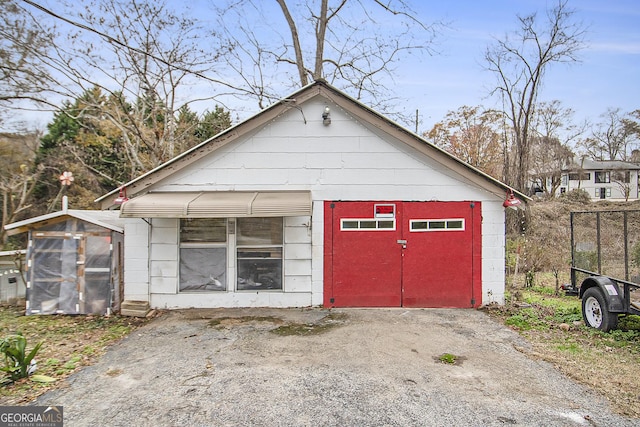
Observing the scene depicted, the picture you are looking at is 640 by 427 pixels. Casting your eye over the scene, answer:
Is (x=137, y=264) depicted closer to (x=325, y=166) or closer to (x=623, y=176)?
(x=325, y=166)

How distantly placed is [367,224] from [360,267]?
94 cm

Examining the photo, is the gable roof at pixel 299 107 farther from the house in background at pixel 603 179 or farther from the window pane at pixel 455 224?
the house in background at pixel 603 179

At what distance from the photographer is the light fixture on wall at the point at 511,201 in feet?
24.6

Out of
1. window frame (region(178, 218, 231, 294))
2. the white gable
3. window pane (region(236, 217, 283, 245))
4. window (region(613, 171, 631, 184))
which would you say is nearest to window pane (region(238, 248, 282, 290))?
window pane (region(236, 217, 283, 245))

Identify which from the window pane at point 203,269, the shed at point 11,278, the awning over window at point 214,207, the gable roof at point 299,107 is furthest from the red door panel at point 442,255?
the shed at point 11,278

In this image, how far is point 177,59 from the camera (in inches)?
610

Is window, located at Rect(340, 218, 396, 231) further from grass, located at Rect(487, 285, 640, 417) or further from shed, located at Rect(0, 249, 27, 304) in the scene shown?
shed, located at Rect(0, 249, 27, 304)

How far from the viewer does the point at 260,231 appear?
7918 millimetres

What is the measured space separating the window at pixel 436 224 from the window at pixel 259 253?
2.88m

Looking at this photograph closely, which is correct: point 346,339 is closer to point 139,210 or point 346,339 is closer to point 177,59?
point 139,210

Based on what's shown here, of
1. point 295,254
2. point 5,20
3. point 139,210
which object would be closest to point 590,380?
point 295,254

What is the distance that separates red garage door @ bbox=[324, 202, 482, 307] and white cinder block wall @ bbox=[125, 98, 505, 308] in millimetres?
213

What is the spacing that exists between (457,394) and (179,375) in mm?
3536

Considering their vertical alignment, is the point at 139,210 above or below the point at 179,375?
above
